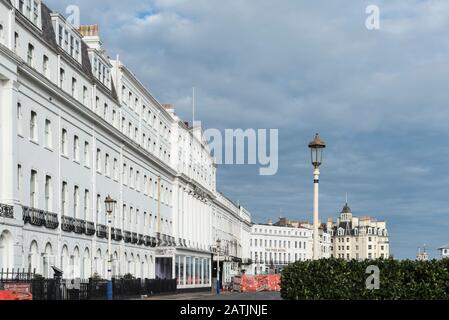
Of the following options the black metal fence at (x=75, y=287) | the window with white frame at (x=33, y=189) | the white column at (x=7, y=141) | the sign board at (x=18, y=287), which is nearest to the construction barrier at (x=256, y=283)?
the black metal fence at (x=75, y=287)

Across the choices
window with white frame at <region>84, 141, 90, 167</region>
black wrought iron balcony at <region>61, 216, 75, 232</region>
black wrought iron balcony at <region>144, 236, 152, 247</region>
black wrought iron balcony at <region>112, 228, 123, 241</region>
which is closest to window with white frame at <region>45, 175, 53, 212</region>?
black wrought iron balcony at <region>61, 216, 75, 232</region>

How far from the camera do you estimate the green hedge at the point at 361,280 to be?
824 inches

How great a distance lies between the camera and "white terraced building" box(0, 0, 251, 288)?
40156 millimetres

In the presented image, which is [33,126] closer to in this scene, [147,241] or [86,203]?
[86,203]

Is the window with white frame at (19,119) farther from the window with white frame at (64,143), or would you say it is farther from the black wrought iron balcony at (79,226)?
the black wrought iron balcony at (79,226)

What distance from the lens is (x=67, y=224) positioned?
4850 cm

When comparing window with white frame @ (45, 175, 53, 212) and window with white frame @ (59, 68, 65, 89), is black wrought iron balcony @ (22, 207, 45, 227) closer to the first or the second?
window with white frame @ (45, 175, 53, 212)

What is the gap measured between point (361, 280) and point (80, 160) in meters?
34.5

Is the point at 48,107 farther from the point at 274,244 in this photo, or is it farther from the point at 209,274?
the point at 274,244

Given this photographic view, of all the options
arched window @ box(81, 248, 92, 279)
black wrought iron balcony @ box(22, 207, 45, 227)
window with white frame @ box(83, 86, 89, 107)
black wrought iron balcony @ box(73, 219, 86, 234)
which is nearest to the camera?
black wrought iron balcony @ box(22, 207, 45, 227)

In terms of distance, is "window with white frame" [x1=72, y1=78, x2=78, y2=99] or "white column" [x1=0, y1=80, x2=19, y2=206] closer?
"white column" [x1=0, y1=80, x2=19, y2=206]

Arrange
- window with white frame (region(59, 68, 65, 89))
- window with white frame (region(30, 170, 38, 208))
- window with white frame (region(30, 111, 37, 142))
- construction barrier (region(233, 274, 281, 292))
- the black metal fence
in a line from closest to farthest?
the black metal fence → window with white frame (region(30, 170, 38, 208)) → window with white frame (region(30, 111, 37, 142)) → window with white frame (region(59, 68, 65, 89)) → construction barrier (region(233, 274, 281, 292))

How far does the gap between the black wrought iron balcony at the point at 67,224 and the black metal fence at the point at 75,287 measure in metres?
3.49

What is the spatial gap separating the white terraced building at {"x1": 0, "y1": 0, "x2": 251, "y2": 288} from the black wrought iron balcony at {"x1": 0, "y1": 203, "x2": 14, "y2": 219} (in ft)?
0.17
